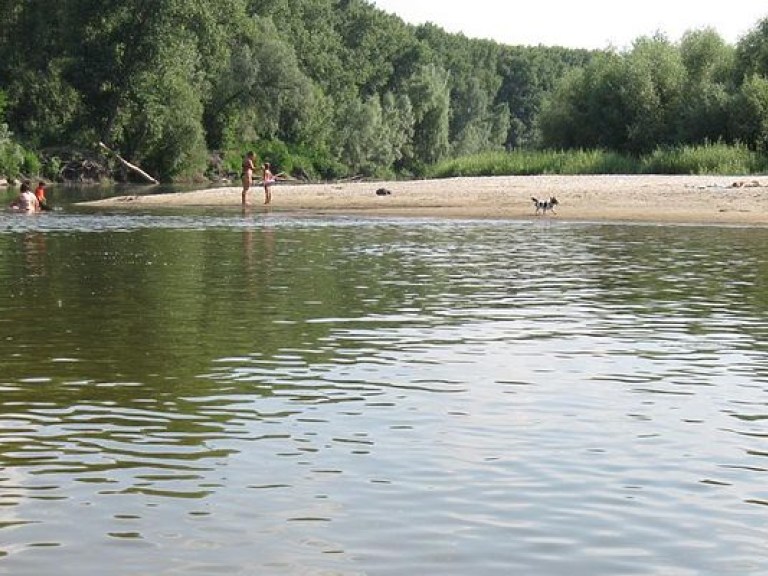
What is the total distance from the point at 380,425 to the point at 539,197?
38.9 m

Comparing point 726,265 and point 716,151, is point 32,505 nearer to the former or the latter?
point 726,265

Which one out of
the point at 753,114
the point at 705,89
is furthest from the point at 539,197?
the point at 705,89

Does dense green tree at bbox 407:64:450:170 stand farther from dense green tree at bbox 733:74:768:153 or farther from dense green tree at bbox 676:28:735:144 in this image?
dense green tree at bbox 733:74:768:153

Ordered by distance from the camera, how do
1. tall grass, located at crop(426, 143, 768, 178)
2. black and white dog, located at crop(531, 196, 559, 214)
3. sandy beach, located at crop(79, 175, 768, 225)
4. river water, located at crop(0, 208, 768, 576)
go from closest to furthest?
1. river water, located at crop(0, 208, 768, 576)
2. sandy beach, located at crop(79, 175, 768, 225)
3. black and white dog, located at crop(531, 196, 559, 214)
4. tall grass, located at crop(426, 143, 768, 178)

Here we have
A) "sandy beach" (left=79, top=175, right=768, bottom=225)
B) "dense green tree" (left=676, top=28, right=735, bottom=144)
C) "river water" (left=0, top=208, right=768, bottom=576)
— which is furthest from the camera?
"dense green tree" (left=676, top=28, right=735, bottom=144)

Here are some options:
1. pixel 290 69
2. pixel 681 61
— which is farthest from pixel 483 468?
pixel 290 69

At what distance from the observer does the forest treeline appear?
67.3 meters

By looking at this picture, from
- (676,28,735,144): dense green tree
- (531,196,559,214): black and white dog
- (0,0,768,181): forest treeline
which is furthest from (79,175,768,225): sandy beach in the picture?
(0,0,768,181): forest treeline

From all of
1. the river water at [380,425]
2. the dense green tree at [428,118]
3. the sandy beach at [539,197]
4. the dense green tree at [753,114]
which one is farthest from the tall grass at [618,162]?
the dense green tree at [428,118]

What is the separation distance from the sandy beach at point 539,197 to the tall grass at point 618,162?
3619 mm

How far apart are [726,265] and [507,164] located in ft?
123

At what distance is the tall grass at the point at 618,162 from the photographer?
5584 centimetres

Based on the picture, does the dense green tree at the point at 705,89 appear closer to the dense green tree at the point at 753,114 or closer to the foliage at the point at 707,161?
the dense green tree at the point at 753,114

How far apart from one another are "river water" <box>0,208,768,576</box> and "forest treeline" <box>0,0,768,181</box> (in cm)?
4558
